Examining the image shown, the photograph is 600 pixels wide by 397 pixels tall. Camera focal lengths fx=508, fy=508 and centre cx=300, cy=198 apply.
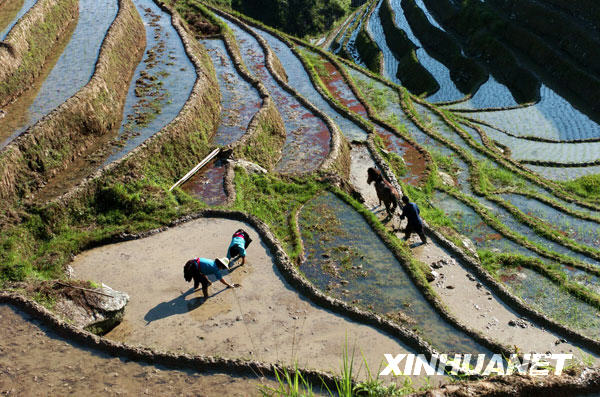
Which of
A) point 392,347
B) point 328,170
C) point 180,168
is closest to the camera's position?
point 392,347

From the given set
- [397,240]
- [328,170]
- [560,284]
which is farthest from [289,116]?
[560,284]

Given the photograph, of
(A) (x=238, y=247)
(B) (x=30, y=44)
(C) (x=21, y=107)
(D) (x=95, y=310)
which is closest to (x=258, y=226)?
(A) (x=238, y=247)

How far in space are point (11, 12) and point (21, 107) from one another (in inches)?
419

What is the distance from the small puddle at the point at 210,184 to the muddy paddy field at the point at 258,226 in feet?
0.22

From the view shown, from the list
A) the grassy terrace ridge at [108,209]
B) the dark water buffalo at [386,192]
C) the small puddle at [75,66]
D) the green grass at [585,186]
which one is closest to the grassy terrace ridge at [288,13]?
the small puddle at [75,66]

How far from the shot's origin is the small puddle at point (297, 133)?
18109 mm

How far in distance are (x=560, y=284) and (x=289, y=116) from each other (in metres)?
12.8

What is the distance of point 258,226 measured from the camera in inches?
521

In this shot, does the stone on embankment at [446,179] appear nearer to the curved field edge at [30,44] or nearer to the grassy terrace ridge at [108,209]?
the grassy terrace ridge at [108,209]

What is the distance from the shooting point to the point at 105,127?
54.6 feet

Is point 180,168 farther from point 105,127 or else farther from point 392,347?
point 392,347

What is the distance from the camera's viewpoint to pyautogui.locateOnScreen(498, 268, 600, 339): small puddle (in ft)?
38.6

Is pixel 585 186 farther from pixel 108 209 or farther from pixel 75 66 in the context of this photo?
pixel 75 66

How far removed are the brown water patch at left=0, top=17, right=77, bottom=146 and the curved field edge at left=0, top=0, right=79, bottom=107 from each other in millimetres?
181
